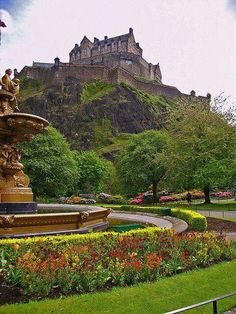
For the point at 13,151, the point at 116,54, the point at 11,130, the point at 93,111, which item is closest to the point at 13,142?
the point at 13,151

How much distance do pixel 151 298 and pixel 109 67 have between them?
11721 centimetres

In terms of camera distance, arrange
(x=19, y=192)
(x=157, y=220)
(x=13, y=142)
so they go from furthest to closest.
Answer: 1. (x=157, y=220)
2. (x=13, y=142)
3. (x=19, y=192)

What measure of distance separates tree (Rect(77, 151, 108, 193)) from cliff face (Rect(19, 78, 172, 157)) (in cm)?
2919

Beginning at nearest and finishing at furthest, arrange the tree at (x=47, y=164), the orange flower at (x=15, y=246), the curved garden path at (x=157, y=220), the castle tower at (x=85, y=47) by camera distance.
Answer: the orange flower at (x=15, y=246)
the curved garden path at (x=157, y=220)
the tree at (x=47, y=164)
the castle tower at (x=85, y=47)

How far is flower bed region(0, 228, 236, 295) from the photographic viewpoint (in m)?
7.17

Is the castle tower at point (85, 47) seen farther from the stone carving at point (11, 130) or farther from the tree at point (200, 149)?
the stone carving at point (11, 130)

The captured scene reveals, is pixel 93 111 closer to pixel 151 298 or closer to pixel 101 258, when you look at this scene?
pixel 101 258

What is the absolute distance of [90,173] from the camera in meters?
66.8

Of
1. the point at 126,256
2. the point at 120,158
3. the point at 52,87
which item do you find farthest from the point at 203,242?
the point at 52,87

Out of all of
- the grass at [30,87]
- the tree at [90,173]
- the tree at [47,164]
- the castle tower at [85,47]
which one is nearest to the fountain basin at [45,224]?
the tree at [47,164]

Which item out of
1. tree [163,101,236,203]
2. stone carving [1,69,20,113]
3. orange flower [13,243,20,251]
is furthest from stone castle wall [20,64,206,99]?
orange flower [13,243,20,251]

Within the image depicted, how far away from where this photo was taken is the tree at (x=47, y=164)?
4247 centimetres

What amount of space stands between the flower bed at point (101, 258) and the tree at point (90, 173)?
54468 mm

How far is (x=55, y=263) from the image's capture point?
7465 mm
